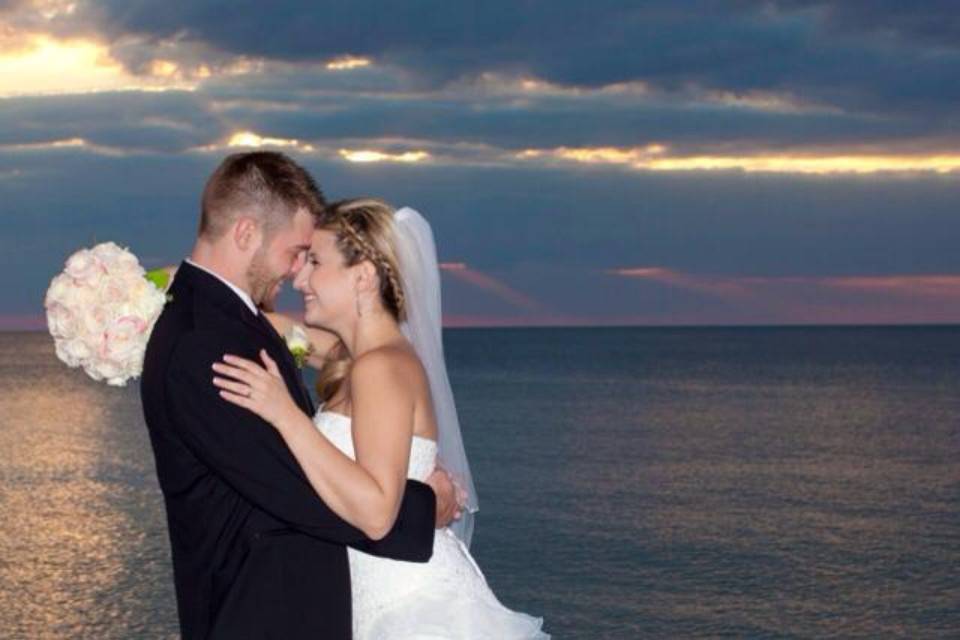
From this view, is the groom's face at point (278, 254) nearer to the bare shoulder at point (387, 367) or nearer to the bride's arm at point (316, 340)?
the bare shoulder at point (387, 367)

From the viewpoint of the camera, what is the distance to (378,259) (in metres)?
5.21

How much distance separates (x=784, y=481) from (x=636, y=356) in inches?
4912

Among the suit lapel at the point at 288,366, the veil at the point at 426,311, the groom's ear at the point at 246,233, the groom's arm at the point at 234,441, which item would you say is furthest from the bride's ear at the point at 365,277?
the groom's arm at the point at 234,441

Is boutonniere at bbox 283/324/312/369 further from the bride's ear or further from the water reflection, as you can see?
the water reflection

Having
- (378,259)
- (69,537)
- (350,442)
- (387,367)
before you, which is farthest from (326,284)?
(69,537)

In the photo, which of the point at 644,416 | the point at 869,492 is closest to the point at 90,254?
the point at 869,492

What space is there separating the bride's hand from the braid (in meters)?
1.13

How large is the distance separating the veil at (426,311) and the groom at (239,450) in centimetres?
96

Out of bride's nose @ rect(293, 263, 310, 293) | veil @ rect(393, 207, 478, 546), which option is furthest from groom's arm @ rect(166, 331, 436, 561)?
veil @ rect(393, 207, 478, 546)

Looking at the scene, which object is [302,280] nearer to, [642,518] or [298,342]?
[298,342]

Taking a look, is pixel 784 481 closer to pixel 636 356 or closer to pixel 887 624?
pixel 887 624

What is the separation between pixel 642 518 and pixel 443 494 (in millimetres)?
39095

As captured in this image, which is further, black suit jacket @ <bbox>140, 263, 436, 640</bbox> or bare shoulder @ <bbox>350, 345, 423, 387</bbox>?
bare shoulder @ <bbox>350, 345, 423, 387</bbox>

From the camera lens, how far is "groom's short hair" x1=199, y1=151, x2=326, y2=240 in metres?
4.29
